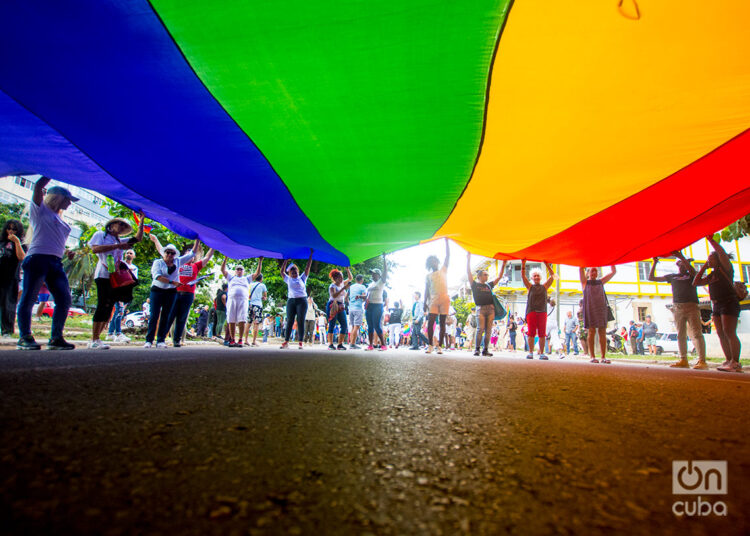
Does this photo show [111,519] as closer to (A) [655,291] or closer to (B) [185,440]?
(B) [185,440]

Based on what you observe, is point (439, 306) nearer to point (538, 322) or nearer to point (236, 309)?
point (538, 322)

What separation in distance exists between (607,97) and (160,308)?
6.08 m

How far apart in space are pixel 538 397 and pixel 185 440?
5.15 feet

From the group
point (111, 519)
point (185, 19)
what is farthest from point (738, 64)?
point (111, 519)

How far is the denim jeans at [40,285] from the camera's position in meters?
3.45

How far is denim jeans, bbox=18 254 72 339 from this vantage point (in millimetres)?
3449

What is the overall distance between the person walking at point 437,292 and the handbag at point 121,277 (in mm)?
4575

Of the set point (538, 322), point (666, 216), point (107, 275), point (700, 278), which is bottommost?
point (538, 322)

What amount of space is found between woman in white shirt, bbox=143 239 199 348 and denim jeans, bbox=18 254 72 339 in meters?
1.45

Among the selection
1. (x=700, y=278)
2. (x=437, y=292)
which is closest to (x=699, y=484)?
(x=700, y=278)

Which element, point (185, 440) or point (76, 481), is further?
point (185, 440)

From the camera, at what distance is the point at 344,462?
2.64 feet

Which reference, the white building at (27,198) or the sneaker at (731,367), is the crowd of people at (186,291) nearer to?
the sneaker at (731,367)

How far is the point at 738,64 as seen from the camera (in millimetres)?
2266
